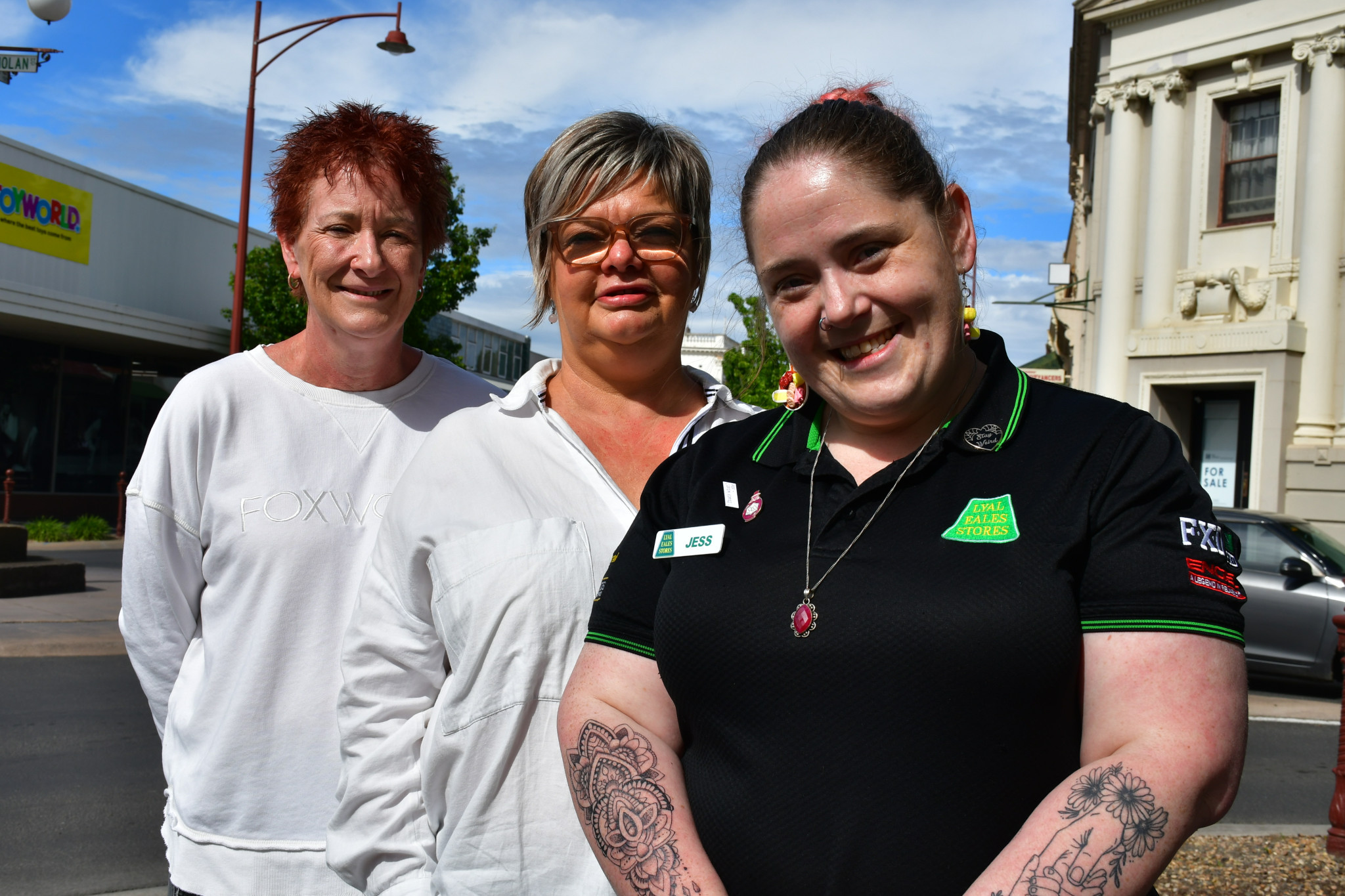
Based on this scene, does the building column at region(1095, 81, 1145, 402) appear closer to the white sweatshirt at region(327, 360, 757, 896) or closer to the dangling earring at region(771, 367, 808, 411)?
the dangling earring at region(771, 367, 808, 411)

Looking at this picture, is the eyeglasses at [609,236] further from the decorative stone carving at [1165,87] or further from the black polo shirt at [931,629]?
the decorative stone carving at [1165,87]

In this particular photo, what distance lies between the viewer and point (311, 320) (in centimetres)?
302

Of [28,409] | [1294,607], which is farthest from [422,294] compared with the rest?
[1294,607]

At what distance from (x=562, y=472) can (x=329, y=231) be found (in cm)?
108

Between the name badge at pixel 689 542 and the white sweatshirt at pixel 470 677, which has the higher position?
the name badge at pixel 689 542

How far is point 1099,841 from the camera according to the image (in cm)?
138

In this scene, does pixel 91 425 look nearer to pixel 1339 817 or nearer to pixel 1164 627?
pixel 1339 817

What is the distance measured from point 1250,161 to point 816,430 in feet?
63.7

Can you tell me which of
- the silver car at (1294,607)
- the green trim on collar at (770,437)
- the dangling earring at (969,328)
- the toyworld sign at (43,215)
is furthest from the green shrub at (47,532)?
the dangling earring at (969,328)

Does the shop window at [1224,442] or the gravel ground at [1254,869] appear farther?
the shop window at [1224,442]

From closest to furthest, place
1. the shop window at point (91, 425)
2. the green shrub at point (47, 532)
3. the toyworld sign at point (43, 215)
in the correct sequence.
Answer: the green shrub at point (47, 532), the toyworld sign at point (43, 215), the shop window at point (91, 425)

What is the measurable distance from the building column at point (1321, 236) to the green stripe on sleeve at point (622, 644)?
18221 millimetres

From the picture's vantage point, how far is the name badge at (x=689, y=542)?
1800 mm

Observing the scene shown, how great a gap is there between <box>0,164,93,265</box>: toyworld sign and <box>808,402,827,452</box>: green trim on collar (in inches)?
898
